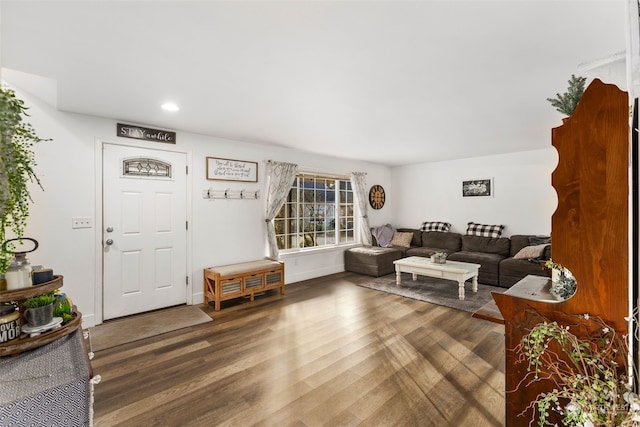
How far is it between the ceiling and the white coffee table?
6.66 ft

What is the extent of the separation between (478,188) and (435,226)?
1.12 metres

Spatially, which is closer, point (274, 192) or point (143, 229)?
point (143, 229)

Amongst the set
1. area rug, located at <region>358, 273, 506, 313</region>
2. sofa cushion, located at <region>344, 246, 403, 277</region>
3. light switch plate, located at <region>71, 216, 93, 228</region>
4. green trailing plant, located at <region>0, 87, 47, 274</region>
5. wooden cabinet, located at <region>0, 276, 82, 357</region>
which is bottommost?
area rug, located at <region>358, 273, 506, 313</region>

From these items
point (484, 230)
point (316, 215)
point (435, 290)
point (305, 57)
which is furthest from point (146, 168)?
point (484, 230)

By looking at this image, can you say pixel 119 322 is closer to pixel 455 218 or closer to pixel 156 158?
pixel 156 158

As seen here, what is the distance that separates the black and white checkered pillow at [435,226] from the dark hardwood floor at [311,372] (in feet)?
9.42

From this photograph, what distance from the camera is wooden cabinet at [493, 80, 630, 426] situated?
1117 millimetres

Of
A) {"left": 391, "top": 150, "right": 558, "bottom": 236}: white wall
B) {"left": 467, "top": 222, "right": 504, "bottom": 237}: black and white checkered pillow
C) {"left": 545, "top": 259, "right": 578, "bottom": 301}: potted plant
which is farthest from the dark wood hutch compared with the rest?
{"left": 467, "top": 222, "right": 504, "bottom": 237}: black and white checkered pillow

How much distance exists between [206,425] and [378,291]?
3127mm

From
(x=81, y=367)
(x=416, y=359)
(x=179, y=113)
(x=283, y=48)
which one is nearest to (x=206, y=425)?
(x=81, y=367)

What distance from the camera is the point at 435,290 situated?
173 inches

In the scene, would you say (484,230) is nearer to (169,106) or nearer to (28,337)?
(169,106)

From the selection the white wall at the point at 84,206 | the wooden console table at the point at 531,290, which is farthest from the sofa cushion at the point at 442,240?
the white wall at the point at 84,206

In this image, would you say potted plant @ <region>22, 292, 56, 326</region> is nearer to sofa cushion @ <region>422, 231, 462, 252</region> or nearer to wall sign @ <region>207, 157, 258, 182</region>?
wall sign @ <region>207, 157, 258, 182</region>
